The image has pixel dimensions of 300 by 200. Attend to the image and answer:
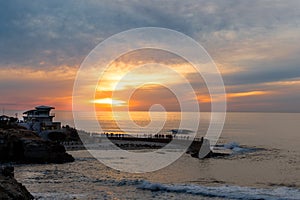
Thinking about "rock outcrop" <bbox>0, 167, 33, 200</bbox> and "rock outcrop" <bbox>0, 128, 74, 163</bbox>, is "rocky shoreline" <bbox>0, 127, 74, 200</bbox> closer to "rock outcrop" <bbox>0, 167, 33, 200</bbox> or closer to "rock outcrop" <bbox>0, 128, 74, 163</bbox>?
"rock outcrop" <bbox>0, 128, 74, 163</bbox>

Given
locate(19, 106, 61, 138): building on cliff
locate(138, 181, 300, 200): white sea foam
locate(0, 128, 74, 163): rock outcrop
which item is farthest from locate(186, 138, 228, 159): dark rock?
locate(19, 106, 61, 138): building on cliff

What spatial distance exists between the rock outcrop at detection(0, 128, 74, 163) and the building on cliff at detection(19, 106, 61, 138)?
28.0m

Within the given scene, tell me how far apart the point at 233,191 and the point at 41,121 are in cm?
6565

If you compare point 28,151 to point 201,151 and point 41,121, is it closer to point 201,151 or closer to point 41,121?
point 201,151

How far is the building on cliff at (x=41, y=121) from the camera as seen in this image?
82812mm

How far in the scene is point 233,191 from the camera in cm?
3403

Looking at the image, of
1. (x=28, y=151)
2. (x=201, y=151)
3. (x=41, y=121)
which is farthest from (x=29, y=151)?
(x=41, y=121)

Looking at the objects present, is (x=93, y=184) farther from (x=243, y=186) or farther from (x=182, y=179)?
(x=243, y=186)

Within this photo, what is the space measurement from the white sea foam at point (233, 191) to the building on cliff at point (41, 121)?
171 feet

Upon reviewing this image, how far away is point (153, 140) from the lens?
3440 inches

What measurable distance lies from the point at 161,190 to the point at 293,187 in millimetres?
14554

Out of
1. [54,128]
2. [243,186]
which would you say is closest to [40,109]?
[54,128]

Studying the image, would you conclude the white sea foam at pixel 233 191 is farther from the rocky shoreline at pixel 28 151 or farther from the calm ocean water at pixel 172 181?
the rocky shoreline at pixel 28 151

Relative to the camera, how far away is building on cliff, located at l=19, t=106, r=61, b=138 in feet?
272
